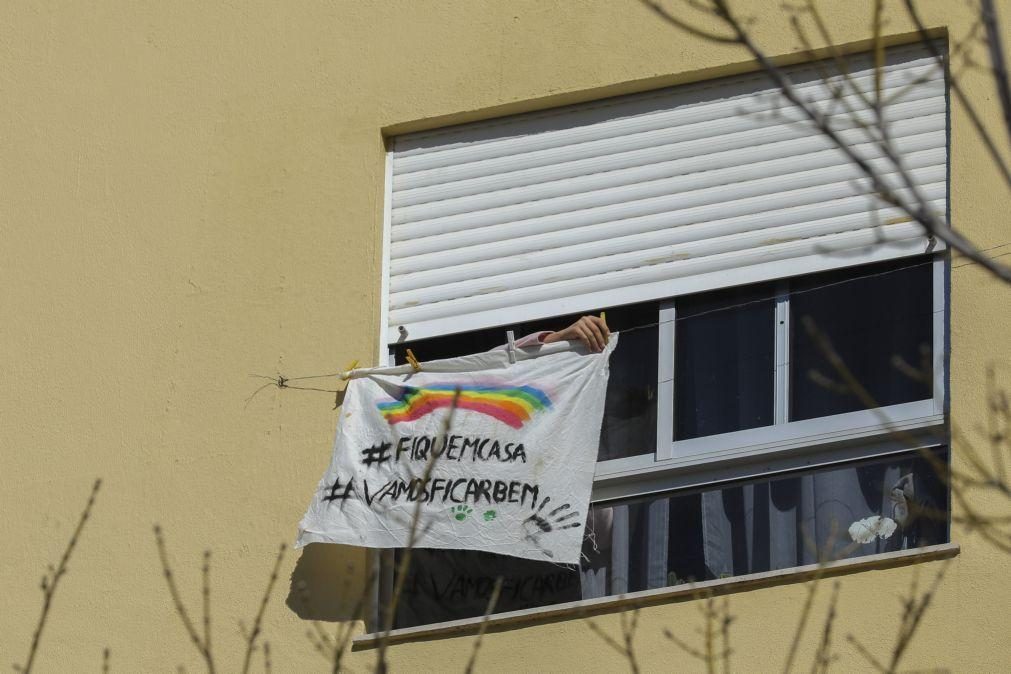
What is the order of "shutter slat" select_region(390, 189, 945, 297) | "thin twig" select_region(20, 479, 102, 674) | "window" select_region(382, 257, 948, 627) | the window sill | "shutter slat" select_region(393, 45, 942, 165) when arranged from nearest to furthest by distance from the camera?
"thin twig" select_region(20, 479, 102, 674) < the window sill < "window" select_region(382, 257, 948, 627) < "shutter slat" select_region(390, 189, 945, 297) < "shutter slat" select_region(393, 45, 942, 165)

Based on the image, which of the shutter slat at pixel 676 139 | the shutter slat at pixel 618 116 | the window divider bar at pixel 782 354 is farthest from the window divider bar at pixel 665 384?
the shutter slat at pixel 618 116

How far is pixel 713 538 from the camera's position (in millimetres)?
6086

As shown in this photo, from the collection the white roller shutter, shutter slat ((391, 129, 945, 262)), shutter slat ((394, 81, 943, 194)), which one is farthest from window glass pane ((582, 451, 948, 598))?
shutter slat ((394, 81, 943, 194))

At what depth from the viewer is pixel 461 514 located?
6246mm

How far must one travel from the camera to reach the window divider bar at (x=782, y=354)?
20.4ft

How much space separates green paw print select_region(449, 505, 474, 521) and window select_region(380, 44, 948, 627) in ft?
0.67

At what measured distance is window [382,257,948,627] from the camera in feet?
19.6

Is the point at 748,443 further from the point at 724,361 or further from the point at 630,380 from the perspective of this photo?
the point at 630,380

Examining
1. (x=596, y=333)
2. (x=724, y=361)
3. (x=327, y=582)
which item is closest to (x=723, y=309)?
(x=724, y=361)

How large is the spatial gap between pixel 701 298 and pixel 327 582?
5.42 ft

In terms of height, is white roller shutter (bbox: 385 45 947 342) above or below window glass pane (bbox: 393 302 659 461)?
above

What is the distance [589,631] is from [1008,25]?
2.53m

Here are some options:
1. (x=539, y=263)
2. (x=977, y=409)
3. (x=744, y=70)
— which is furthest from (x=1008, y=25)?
(x=539, y=263)

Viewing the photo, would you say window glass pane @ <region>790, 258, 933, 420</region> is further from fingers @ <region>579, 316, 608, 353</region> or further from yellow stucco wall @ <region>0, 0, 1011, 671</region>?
fingers @ <region>579, 316, 608, 353</region>
